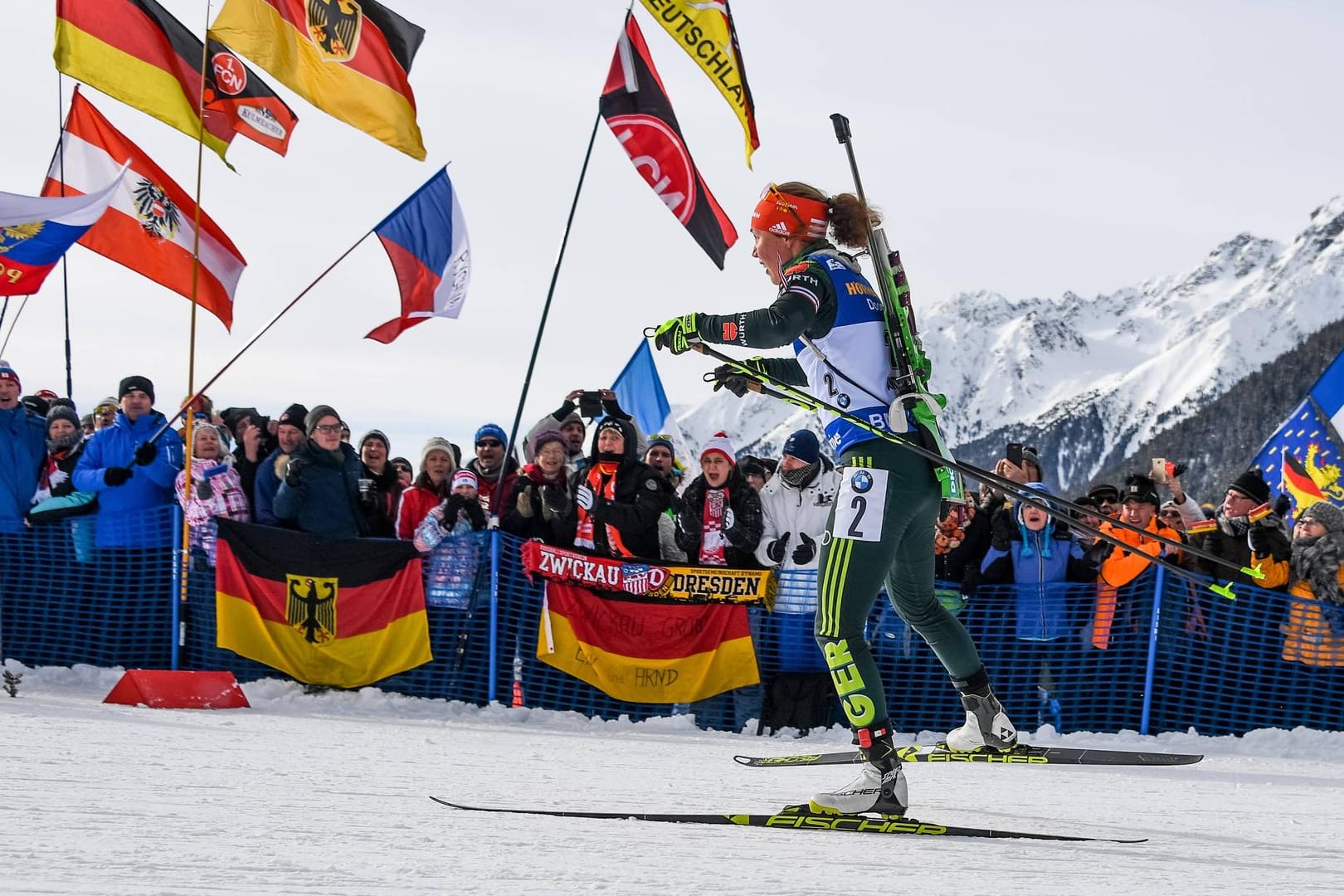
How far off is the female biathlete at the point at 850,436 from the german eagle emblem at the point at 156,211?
19.8 ft

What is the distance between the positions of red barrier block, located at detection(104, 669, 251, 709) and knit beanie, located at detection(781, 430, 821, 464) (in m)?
3.36

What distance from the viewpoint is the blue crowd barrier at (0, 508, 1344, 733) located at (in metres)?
8.30

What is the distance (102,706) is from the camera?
7.52m

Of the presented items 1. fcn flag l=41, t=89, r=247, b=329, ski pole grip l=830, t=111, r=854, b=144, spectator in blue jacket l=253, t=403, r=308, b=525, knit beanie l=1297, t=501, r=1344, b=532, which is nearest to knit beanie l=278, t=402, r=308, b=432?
spectator in blue jacket l=253, t=403, r=308, b=525

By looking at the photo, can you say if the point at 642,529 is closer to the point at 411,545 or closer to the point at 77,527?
the point at 411,545

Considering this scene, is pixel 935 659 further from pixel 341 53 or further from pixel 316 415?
pixel 341 53

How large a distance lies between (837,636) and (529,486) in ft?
14.0

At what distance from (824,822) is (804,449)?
4469 mm

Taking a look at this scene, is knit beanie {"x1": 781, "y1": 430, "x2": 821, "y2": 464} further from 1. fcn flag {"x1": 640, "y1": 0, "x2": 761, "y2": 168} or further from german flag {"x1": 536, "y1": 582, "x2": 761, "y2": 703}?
1. fcn flag {"x1": 640, "y1": 0, "x2": 761, "y2": 168}

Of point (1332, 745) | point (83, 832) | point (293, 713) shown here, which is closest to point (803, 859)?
point (83, 832)

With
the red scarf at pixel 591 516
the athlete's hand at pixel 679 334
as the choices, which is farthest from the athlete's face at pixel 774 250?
the red scarf at pixel 591 516

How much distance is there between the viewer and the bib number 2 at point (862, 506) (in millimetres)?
4719

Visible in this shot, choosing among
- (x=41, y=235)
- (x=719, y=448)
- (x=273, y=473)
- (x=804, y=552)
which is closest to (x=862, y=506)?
(x=804, y=552)

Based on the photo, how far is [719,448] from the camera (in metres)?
8.70
